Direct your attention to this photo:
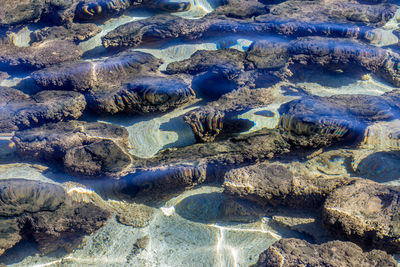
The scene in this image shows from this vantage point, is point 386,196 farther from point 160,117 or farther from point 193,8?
point 193,8

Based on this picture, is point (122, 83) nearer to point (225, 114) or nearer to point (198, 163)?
point (225, 114)

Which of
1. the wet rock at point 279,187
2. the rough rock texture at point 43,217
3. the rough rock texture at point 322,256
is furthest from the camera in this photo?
the wet rock at point 279,187

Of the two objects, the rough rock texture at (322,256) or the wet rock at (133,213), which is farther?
the wet rock at (133,213)

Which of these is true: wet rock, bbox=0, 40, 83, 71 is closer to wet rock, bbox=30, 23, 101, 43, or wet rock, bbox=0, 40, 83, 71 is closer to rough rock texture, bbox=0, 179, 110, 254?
wet rock, bbox=30, 23, 101, 43

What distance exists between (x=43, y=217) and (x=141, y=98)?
2095 mm

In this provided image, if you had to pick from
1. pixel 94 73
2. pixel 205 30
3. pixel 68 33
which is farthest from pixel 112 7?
pixel 94 73

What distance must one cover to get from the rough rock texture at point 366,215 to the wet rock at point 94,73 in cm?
337

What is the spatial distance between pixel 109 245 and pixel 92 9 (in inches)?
192

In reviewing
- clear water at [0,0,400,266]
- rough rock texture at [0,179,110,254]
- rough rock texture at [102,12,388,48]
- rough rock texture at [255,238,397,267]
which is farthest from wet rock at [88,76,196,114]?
rough rock texture at [255,238,397,267]

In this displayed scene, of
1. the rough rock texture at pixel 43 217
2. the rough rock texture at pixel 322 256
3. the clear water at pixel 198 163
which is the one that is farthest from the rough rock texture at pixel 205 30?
the rough rock texture at pixel 322 256

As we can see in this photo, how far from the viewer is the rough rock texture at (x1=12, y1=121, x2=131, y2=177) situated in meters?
4.01

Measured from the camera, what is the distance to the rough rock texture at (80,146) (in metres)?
4.01

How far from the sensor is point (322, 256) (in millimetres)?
2965

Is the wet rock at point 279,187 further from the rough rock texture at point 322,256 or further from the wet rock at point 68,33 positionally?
the wet rock at point 68,33
